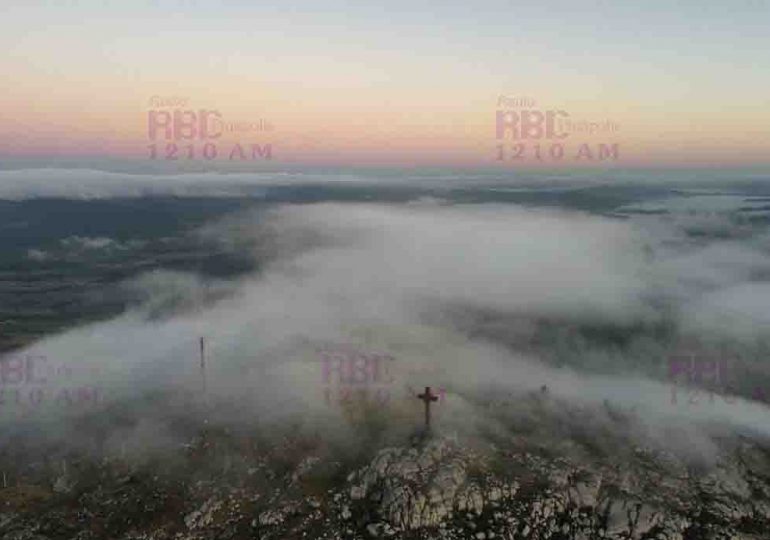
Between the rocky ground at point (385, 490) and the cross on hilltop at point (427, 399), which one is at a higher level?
→ the cross on hilltop at point (427, 399)

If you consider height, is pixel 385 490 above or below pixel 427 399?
below

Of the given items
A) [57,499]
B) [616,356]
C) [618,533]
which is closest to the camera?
[618,533]

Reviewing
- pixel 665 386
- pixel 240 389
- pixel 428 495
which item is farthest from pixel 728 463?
pixel 240 389

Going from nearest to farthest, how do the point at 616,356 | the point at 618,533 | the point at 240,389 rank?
the point at 618,533, the point at 240,389, the point at 616,356

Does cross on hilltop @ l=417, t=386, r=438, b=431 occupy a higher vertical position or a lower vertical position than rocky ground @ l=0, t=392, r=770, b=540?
higher

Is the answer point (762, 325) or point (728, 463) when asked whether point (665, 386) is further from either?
point (762, 325)

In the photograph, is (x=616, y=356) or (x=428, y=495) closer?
(x=428, y=495)

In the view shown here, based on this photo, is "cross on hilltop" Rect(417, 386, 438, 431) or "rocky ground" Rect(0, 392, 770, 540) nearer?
A: "rocky ground" Rect(0, 392, 770, 540)

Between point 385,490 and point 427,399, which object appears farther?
point 427,399
